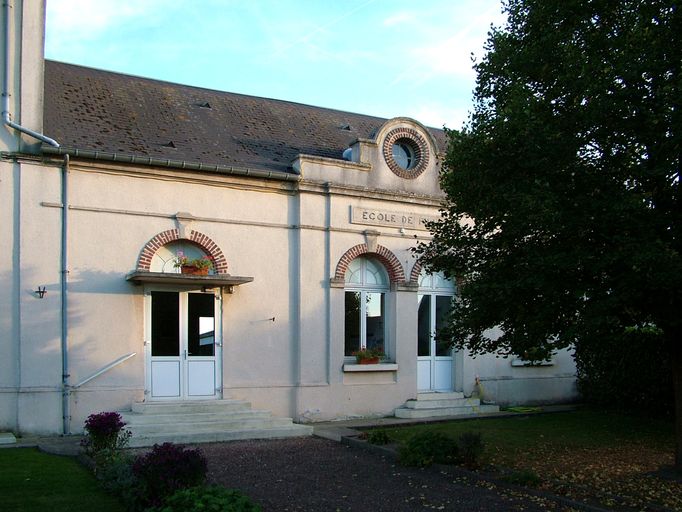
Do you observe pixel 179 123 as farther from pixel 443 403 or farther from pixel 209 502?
pixel 209 502

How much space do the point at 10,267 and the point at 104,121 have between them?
3738 mm

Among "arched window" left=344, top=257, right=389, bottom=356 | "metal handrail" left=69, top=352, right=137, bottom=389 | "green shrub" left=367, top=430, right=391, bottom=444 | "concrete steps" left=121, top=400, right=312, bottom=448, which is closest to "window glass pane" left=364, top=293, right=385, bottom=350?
"arched window" left=344, top=257, right=389, bottom=356

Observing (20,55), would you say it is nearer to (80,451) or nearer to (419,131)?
(80,451)

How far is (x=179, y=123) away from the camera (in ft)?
49.5

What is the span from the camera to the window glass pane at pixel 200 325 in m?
Answer: 13.4

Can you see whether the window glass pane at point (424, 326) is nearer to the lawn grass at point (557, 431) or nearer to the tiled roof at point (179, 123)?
the lawn grass at point (557, 431)

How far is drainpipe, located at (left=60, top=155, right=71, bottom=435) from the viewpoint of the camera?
11977 mm

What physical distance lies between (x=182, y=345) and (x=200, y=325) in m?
0.52

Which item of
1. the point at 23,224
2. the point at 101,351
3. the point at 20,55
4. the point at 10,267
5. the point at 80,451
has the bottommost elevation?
the point at 80,451

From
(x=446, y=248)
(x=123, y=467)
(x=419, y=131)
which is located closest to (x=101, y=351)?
(x=123, y=467)

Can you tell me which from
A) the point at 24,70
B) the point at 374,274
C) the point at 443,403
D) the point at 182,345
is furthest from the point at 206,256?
the point at 443,403

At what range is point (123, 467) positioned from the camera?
7879 mm

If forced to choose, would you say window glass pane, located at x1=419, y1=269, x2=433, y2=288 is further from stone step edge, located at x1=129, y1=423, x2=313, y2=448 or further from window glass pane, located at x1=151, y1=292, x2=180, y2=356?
window glass pane, located at x1=151, y1=292, x2=180, y2=356

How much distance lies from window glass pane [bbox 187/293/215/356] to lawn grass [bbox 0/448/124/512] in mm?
3748
